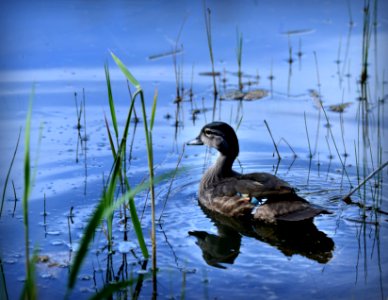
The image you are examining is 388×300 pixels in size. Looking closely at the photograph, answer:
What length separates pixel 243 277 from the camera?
4871 millimetres

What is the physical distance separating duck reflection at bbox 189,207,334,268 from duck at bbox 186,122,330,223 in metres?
0.11

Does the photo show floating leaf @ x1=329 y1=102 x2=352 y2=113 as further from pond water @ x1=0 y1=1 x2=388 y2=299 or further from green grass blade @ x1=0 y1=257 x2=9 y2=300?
green grass blade @ x1=0 y1=257 x2=9 y2=300

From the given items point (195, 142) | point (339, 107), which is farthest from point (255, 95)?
point (195, 142)

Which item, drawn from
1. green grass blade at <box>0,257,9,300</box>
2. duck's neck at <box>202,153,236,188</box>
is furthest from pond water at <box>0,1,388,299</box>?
duck's neck at <box>202,153,236,188</box>

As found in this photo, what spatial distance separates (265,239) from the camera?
18.9 ft

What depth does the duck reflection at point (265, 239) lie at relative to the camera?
536cm

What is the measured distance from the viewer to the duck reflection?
5.36m

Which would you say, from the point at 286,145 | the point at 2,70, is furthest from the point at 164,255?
the point at 2,70

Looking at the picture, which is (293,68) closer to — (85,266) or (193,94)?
(193,94)

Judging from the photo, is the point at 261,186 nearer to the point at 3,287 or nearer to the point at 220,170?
the point at 220,170

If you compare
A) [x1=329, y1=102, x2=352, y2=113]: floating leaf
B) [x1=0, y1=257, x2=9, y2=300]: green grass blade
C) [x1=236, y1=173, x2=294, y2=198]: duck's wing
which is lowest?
[x1=0, y1=257, x2=9, y2=300]: green grass blade

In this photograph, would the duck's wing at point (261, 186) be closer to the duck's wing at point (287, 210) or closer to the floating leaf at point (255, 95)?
the duck's wing at point (287, 210)

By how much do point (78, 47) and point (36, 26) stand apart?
3.59 ft

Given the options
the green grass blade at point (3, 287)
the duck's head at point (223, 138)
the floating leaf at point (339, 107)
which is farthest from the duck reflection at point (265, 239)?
the floating leaf at point (339, 107)
